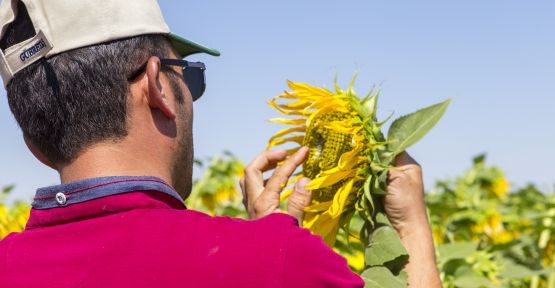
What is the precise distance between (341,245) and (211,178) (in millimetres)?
2728

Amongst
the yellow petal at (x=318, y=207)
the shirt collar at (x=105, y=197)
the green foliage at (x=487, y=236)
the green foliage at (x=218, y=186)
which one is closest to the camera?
the shirt collar at (x=105, y=197)

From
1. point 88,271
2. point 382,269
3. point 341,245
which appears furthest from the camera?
point 341,245

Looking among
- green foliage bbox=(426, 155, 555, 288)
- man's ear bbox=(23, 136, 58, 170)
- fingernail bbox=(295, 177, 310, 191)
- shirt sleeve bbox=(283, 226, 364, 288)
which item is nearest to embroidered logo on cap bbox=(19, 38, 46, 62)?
man's ear bbox=(23, 136, 58, 170)

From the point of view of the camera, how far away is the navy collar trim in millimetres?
1733

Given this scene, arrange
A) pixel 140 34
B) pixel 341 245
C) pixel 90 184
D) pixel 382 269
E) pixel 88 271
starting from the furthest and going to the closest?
pixel 341 245 < pixel 382 269 < pixel 140 34 < pixel 90 184 < pixel 88 271

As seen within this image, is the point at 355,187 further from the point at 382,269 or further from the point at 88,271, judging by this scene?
the point at 88,271

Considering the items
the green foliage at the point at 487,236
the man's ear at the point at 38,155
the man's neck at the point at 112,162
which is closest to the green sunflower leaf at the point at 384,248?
the man's neck at the point at 112,162

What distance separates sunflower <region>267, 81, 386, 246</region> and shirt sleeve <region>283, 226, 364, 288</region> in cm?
69

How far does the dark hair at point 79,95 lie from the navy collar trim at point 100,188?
0.07m

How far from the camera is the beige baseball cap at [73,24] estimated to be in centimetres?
185

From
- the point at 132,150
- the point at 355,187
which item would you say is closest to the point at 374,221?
the point at 355,187

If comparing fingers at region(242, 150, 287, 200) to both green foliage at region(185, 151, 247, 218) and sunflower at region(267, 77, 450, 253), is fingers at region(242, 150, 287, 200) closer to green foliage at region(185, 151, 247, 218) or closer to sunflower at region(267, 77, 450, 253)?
sunflower at region(267, 77, 450, 253)

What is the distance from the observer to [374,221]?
91.7 inches

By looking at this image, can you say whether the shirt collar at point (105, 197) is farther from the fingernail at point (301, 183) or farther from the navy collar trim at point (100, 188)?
the fingernail at point (301, 183)
